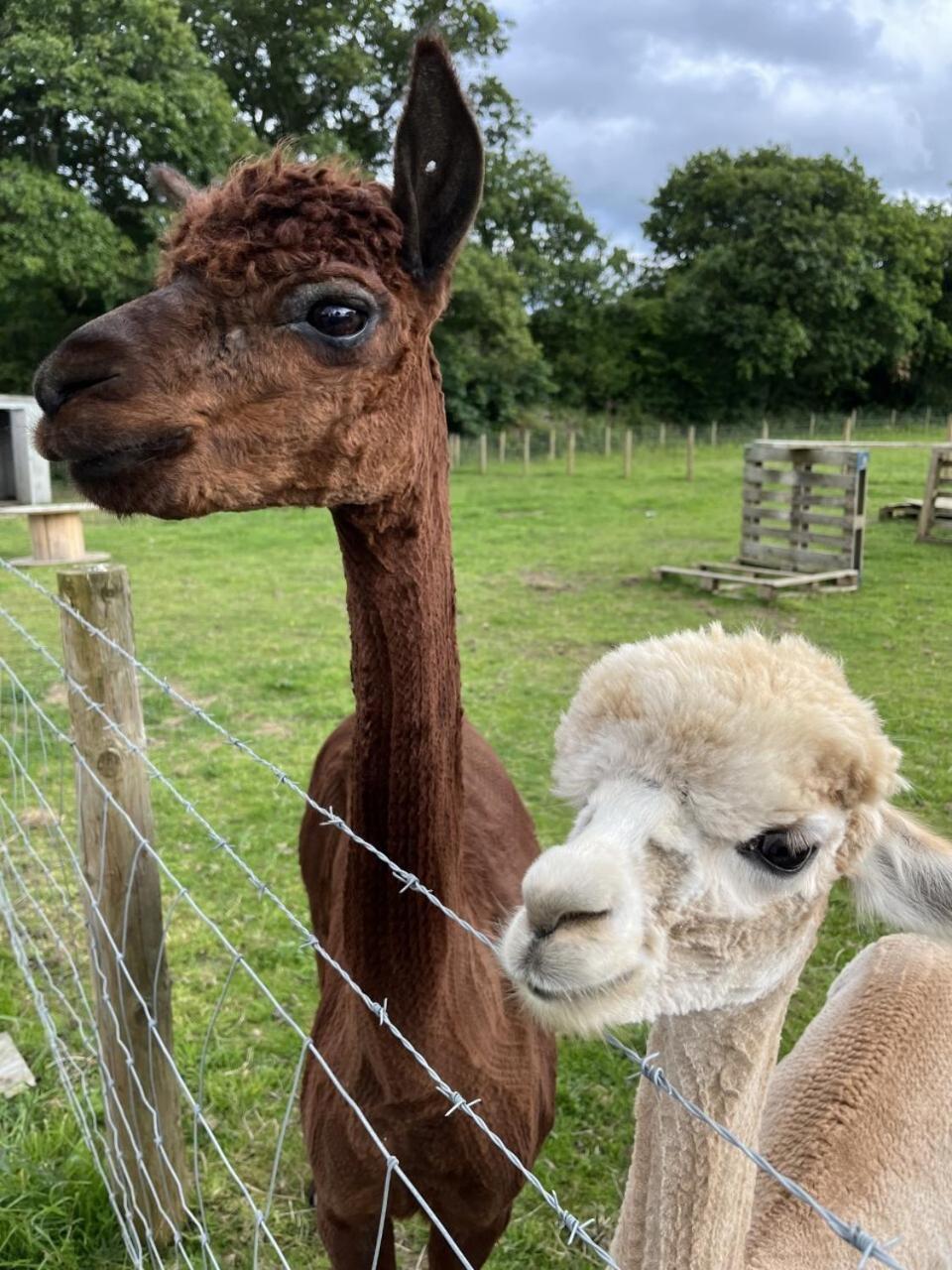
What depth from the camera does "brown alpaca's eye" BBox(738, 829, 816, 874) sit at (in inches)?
45.8

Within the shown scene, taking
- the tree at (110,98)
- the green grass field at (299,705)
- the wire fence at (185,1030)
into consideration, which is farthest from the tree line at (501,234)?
the wire fence at (185,1030)

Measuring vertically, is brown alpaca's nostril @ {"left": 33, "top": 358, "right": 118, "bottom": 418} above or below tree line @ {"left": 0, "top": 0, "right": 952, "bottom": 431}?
below

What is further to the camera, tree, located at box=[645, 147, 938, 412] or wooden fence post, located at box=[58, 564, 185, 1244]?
tree, located at box=[645, 147, 938, 412]

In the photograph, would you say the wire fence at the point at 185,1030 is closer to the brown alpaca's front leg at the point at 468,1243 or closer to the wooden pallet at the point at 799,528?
the brown alpaca's front leg at the point at 468,1243

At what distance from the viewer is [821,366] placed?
115ft

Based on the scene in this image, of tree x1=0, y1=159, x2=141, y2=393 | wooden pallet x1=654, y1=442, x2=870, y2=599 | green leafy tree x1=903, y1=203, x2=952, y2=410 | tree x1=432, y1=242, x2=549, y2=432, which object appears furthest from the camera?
green leafy tree x1=903, y1=203, x2=952, y2=410

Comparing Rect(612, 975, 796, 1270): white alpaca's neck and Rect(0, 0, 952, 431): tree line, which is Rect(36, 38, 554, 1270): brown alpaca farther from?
Rect(0, 0, 952, 431): tree line

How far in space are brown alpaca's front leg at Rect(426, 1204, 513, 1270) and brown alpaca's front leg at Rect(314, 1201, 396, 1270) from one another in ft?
0.43

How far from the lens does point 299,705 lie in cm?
648

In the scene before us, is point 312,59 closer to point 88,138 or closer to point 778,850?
point 88,138

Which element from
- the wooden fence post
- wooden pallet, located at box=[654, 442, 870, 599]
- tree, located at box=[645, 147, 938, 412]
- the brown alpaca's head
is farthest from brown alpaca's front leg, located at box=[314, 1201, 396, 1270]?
tree, located at box=[645, 147, 938, 412]

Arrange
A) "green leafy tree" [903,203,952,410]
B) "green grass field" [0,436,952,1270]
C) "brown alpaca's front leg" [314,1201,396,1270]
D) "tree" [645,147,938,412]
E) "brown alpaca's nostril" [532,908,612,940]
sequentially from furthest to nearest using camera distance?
"green leafy tree" [903,203,952,410] → "tree" [645,147,938,412] → "green grass field" [0,436,952,1270] → "brown alpaca's front leg" [314,1201,396,1270] → "brown alpaca's nostril" [532,908,612,940]

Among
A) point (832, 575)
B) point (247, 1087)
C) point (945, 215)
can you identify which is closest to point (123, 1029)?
point (247, 1087)

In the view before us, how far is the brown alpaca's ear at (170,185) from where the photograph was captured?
200 centimetres
